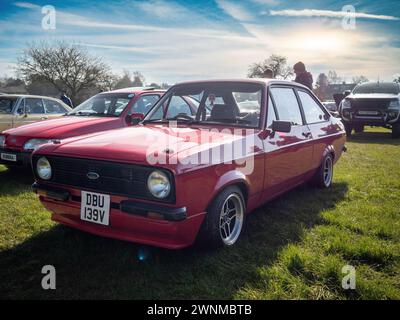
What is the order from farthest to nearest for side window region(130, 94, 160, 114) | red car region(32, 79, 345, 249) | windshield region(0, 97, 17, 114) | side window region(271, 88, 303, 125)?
windshield region(0, 97, 17, 114) < side window region(130, 94, 160, 114) < side window region(271, 88, 303, 125) < red car region(32, 79, 345, 249)

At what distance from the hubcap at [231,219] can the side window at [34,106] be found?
21.3 ft

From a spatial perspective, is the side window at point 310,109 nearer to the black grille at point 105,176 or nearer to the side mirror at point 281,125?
the side mirror at point 281,125

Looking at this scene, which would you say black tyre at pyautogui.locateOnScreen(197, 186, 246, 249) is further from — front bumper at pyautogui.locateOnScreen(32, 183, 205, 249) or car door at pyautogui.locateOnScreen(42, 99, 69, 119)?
car door at pyautogui.locateOnScreen(42, 99, 69, 119)

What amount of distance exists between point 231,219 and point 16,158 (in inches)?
149

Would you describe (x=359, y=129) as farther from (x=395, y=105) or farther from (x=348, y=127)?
(x=395, y=105)

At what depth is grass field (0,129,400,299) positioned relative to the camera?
7.71 ft

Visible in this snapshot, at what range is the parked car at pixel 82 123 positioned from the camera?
505 centimetres

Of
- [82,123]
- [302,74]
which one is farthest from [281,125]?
[302,74]

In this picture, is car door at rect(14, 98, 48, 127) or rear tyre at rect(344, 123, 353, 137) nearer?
car door at rect(14, 98, 48, 127)

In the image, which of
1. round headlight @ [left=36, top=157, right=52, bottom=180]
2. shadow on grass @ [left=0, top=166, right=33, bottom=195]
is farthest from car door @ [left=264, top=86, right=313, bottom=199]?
shadow on grass @ [left=0, top=166, right=33, bottom=195]

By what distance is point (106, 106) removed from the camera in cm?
609

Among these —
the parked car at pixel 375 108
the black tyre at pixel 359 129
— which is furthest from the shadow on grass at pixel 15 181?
the black tyre at pixel 359 129
